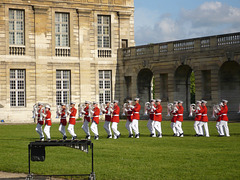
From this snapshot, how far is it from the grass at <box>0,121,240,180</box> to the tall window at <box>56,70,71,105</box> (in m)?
22.9

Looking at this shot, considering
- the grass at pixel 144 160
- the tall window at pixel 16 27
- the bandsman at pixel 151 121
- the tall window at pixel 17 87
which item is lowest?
the grass at pixel 144 160

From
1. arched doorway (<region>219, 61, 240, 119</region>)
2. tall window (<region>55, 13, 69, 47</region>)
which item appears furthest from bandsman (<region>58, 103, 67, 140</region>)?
tall window (<region>55, 13, 69, 47</region>)

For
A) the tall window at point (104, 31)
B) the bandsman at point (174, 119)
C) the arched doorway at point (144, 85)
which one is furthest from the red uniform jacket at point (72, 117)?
the tall window at point (104, 31)

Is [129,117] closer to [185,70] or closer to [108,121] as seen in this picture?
[108,121]

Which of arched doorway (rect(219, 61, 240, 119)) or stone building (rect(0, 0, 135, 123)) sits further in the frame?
stone building (rect(0, 0, 135, 123))

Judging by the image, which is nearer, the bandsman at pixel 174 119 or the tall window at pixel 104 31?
the bandsman at pixel 174 119

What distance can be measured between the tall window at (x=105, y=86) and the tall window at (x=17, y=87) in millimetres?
6837

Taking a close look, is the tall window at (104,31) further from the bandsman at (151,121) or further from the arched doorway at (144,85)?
the bandsman at (151,121)

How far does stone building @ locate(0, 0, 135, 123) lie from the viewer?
144ft

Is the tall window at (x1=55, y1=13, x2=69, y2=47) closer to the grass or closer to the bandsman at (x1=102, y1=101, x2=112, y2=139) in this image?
the bandsman at (x1=102, y1=101, x2=112, y2=139)

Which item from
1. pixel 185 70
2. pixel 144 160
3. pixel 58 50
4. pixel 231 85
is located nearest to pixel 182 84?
pixel 185 70

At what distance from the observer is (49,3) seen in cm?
4503

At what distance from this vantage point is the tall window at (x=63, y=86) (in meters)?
45.9

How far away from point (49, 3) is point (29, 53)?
14.1 feet
